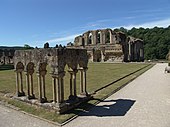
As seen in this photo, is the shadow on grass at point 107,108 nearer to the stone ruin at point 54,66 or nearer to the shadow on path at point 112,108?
the shadow on path at point 112,108

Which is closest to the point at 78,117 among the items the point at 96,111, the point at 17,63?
the point at 96,111

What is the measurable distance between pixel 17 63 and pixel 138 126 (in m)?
8.54

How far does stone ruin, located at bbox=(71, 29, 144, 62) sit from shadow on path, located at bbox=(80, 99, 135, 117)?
40664mm

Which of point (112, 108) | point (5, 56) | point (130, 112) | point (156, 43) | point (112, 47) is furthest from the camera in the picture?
point (156, 43)

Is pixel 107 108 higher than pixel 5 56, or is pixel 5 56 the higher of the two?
pixel 5 56

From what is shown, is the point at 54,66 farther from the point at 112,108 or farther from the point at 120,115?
the point at 120,115

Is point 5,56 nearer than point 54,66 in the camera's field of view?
No

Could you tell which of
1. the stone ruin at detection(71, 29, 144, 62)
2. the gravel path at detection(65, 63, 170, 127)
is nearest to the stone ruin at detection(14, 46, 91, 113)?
the gravel path at detection(65, 63, 170, 127)

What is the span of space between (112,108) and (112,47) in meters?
44.8

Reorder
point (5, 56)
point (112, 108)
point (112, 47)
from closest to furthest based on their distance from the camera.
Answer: point (112, 108) < point (5, 56) < point (112, 47)

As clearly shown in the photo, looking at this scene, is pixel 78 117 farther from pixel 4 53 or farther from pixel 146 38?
pixel 146 38

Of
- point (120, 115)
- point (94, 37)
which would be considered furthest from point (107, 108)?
point (94, 37)

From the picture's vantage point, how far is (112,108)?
11.0 m

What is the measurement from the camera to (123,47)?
53.1m
